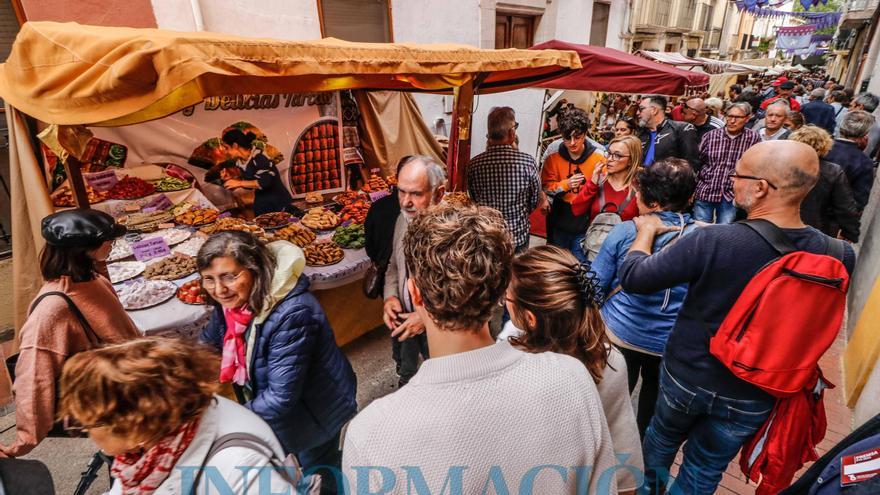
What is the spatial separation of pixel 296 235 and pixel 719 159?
5.14m

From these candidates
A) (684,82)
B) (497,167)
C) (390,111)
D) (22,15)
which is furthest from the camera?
(390,111)

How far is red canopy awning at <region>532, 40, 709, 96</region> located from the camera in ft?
17.1

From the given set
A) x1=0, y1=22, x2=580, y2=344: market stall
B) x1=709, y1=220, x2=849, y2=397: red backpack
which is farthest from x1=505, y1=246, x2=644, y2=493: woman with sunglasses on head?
x1=0, y1=22, x2=580, y2=344: market stall

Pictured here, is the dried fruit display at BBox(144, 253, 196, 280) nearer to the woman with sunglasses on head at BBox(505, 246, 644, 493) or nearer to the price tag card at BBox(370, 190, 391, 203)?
the price tag card at BBox(370, 190, 391, 203)

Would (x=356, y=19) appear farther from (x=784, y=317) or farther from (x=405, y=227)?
(x=784, y=317)

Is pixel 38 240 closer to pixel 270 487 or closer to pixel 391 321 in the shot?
pixel 391 321

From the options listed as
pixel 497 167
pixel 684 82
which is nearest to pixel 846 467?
pixel 497 167

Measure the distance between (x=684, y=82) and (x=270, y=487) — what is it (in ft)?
20.0

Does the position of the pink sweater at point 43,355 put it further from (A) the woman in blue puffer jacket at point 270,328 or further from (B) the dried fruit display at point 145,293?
(B) the dried fruit display at point 145,293

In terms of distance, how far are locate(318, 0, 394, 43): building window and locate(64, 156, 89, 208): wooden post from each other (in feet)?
16.9

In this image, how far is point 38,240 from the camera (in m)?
2.82

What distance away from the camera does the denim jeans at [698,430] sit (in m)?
2.02

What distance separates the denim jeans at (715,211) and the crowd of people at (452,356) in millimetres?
2429

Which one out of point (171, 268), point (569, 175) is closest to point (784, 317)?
point (569, 175)
